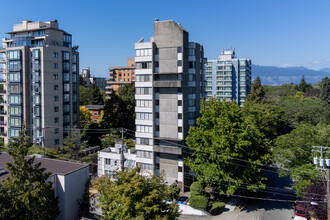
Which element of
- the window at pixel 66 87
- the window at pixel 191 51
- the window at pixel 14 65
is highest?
the window at pixel 191 51

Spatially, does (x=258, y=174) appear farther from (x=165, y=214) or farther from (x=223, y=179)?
(x=165, y=214)

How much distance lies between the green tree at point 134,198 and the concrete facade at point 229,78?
77520 millimetres

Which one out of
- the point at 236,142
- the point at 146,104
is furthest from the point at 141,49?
the point at 236,142

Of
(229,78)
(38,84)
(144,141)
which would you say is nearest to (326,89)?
(229,78)

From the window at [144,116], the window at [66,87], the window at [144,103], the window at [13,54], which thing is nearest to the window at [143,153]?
the window at [144,116]

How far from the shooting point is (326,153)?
2883 centimetres

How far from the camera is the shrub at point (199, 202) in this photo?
32.0 metres

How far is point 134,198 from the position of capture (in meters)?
20.8

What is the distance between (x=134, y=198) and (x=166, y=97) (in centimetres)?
1937

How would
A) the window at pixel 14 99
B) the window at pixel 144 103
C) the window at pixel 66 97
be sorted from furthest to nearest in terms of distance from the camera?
the window at pixel 66 97 < the window at pixel 14 99 < the window at pixel 144 103

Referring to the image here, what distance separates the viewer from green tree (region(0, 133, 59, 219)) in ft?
67.4

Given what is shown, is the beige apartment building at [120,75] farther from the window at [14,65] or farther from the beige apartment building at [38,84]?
the window at [14,65]

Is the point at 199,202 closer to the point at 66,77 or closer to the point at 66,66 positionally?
the point at 66,77

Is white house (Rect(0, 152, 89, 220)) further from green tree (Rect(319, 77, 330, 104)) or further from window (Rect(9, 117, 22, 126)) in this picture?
green tree (Rect(319, 77, 330, 104))
